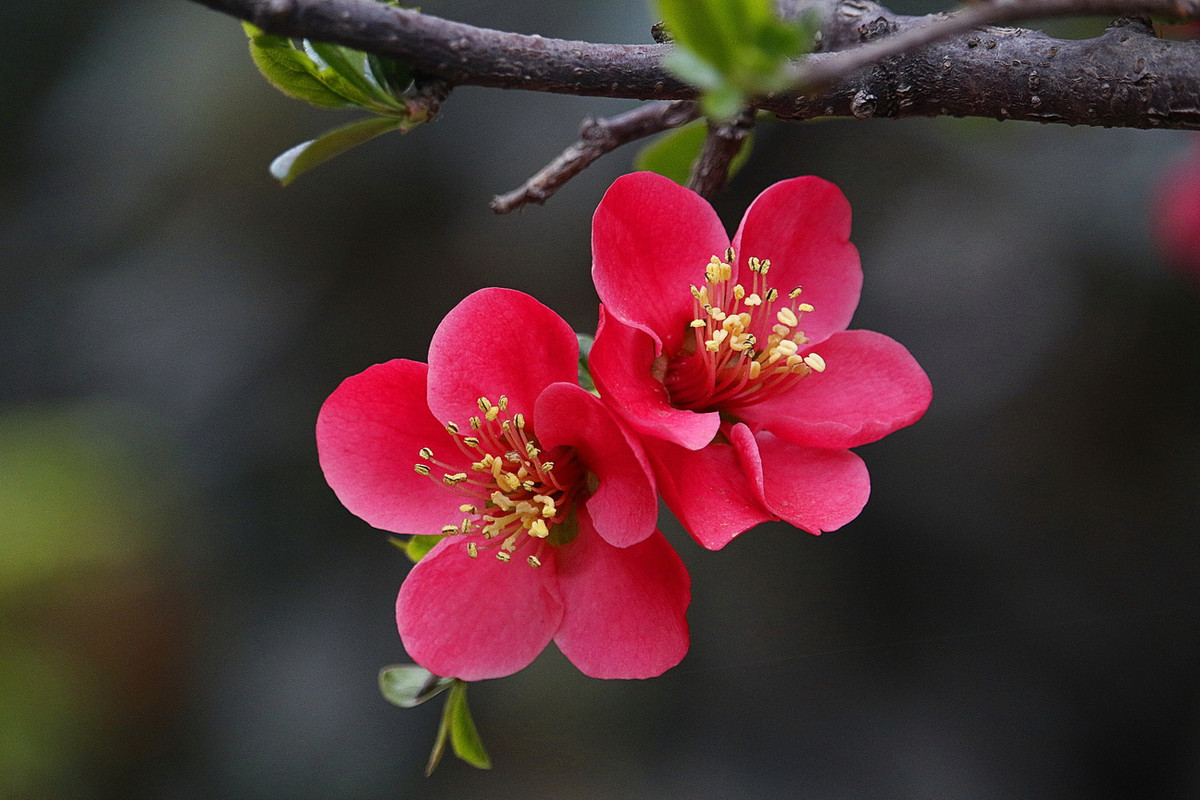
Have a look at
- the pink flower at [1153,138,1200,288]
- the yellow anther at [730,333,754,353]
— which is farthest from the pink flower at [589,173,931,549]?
the pink flower at [1153,138,1200,288]

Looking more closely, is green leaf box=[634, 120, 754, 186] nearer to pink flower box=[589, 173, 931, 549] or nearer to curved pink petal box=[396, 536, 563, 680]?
pink flower box=[589, 173, 931, 549]

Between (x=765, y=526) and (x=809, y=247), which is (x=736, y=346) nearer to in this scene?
(x=809, y=247)

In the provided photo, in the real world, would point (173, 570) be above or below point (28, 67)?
below

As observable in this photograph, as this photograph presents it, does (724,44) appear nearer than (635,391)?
Yes

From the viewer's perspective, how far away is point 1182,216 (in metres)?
1.86

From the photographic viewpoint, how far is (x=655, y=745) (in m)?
2.31

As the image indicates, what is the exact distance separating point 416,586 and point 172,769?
203 centimetres

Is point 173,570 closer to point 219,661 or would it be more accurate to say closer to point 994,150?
point 219,661

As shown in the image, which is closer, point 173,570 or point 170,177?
point 173,570

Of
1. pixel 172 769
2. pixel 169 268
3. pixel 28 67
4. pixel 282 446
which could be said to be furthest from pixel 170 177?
pixel 172 769

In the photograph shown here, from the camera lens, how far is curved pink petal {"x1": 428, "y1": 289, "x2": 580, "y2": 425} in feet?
1.78

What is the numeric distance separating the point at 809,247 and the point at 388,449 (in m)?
0.33

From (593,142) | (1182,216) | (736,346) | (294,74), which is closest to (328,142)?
(294,74)

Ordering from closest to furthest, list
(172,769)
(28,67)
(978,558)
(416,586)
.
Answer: (416,586), (172,769), (978,558), (28,67)
